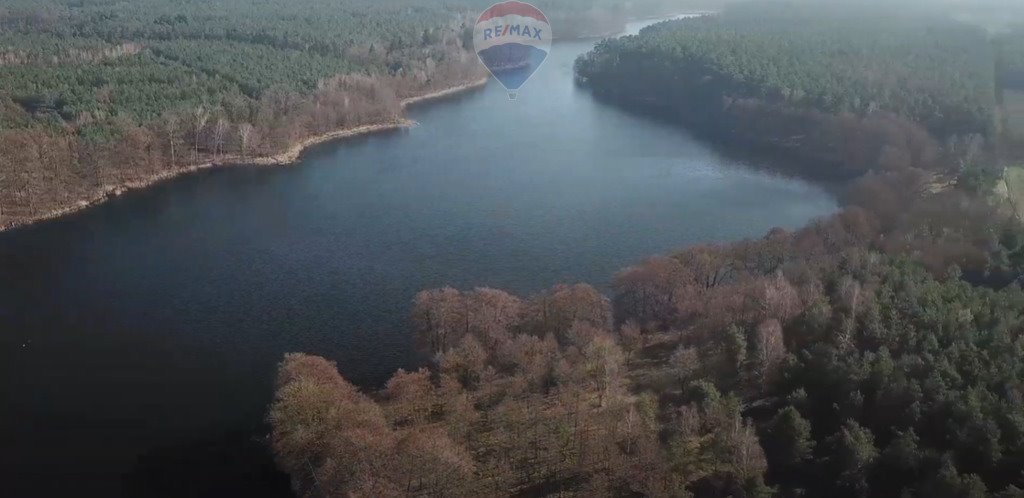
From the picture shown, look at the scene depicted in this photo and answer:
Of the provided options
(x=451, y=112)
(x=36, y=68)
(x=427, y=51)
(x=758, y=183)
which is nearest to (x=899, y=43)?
(x=758, y=183)

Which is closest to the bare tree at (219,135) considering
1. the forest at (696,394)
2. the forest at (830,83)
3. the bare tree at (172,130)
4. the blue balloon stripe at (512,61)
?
the bare tree at (172,130)

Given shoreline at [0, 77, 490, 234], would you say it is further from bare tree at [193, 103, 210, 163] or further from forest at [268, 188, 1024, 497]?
forest at [268, 188, 1024, 497]

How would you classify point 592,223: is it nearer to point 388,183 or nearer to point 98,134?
point 388,183

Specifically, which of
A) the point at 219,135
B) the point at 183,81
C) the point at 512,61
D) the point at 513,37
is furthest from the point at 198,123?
the point at 512,61

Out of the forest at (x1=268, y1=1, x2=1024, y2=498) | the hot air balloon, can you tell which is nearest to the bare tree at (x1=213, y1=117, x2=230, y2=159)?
the hot air balloon

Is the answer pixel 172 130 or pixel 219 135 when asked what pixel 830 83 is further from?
pixel 172 130

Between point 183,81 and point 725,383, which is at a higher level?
point 183,81
